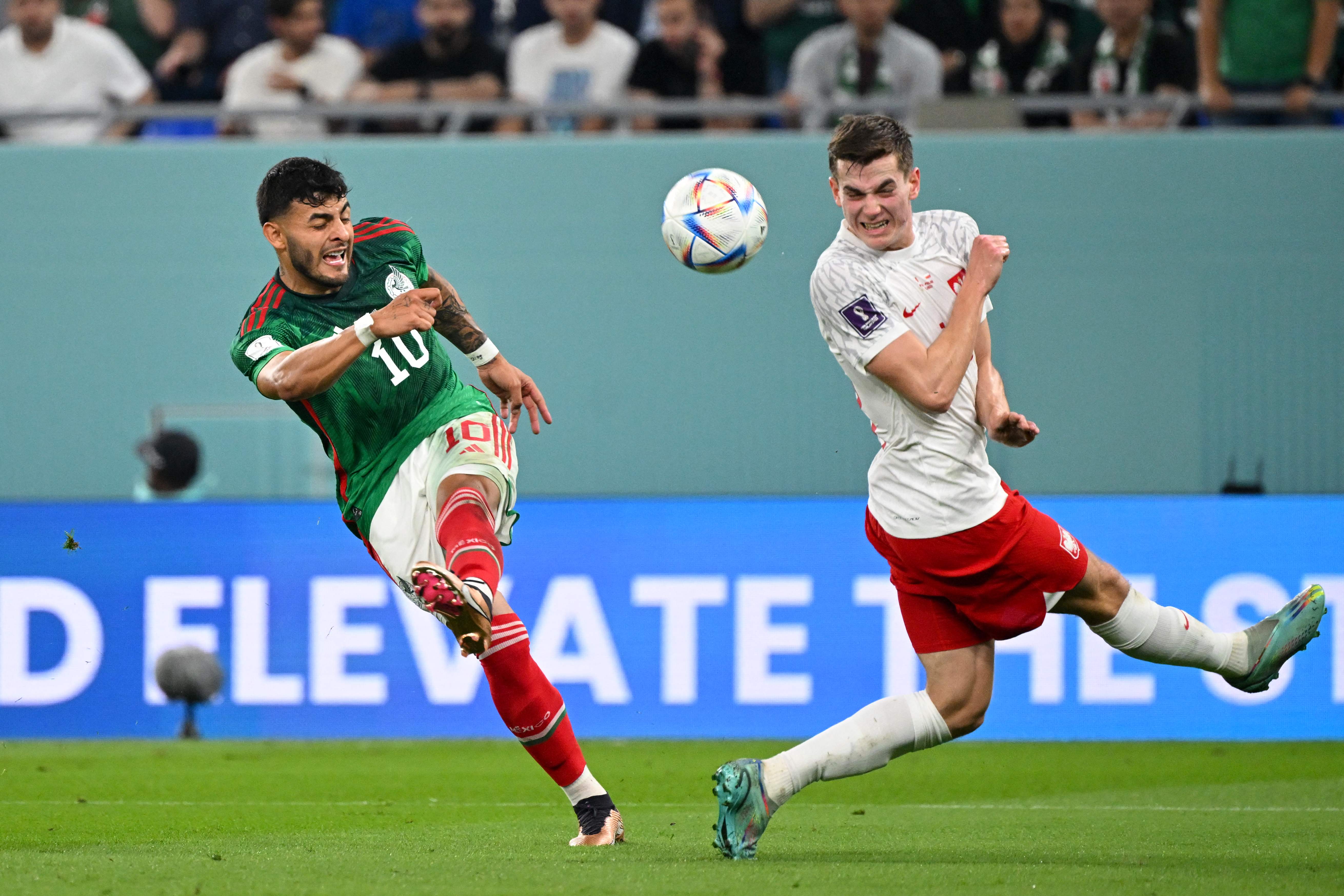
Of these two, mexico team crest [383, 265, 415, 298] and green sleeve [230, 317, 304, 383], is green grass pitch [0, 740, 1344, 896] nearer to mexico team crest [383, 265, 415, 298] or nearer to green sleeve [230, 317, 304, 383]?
green sleeve [230, 317, 304, 383]

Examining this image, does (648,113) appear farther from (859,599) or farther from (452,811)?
(452,811)

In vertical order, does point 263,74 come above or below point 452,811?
above

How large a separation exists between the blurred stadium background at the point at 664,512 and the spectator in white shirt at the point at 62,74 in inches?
8.6

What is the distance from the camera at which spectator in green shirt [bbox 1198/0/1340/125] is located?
11.3 meters

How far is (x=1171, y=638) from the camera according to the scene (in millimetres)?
4918

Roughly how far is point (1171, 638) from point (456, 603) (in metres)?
2.10

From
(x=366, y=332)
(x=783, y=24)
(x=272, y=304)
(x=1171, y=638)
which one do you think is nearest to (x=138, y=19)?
(x=783, y=24)

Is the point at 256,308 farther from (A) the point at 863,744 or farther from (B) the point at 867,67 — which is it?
(B) the point at 867,67

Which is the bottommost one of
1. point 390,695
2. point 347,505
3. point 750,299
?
point 390,695

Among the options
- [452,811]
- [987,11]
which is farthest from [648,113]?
[452,811]

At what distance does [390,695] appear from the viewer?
9562 mm

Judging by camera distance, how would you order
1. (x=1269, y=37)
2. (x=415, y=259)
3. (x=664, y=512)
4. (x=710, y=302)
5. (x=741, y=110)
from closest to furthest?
1. (x=415, y=259)
2. (x=664, y=512)
3. (x=1269, y=37)
4. (x=741, y=110)
5. (x=710, y=302)

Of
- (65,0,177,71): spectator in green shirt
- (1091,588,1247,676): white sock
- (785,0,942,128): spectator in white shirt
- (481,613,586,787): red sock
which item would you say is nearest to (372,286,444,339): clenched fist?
(481,613,586,787): red sock

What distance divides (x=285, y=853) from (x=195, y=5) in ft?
28.6
